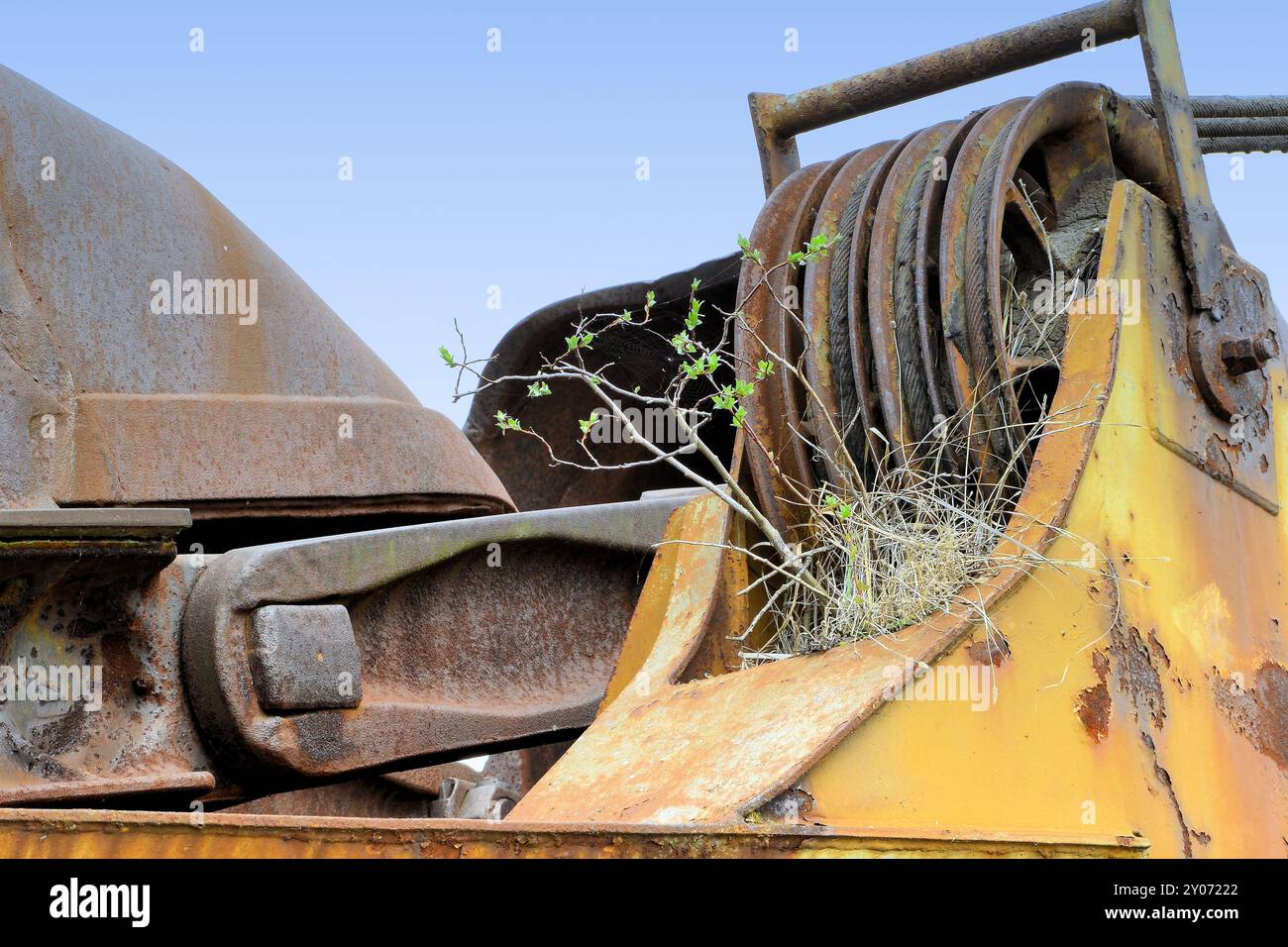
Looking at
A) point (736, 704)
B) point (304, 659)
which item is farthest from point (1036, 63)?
point (304, 659)

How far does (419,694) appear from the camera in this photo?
381 centimetres

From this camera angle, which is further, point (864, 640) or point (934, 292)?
point (934, 292)

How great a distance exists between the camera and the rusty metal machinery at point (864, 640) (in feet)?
8.07

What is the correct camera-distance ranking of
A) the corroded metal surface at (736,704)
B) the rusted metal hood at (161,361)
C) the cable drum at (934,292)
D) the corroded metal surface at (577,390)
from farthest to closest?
the corroded metal surface at (577,390), the rusted metal hood at (161,361), the cable drum at (934,292), the corroded metal surface at (736,704)

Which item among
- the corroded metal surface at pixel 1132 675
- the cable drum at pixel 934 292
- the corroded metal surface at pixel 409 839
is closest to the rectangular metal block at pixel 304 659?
the cable drum at pixel 934 292

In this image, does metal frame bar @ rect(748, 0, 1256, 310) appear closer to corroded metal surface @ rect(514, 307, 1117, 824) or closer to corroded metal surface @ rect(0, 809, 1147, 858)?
corroded metal surface @ rect(514, 307, 1117, 824)

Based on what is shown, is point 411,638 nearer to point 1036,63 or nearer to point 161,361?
point 161,361

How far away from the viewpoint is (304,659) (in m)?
3.41

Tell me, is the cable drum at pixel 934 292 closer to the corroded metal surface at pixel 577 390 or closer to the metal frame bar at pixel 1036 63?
the metal frame bar at pixel 1036 63

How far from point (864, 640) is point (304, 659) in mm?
1399

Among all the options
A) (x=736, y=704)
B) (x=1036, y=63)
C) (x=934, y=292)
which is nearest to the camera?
(x=736, y=704)

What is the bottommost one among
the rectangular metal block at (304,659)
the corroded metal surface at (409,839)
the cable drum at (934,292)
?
the corroded metal surface at (409,839)
